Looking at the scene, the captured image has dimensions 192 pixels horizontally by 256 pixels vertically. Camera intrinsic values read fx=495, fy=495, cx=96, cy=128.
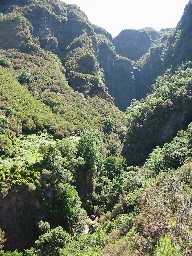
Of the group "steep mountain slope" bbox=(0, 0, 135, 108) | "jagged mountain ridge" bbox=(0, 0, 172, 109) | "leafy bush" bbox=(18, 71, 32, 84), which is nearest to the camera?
"leafy bush" bbox=(18, 71, 32, 84)

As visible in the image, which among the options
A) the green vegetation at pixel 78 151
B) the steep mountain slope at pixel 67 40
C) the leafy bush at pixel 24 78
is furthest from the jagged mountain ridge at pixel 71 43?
the leafy bush at pixel 24 78

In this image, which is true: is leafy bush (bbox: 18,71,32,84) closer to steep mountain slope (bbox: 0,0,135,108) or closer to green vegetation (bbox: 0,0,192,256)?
green vegetation (bbox: 0,0,192,256)

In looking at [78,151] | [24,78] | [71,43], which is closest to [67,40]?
[71,43]

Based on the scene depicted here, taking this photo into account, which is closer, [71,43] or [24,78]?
[24,78]

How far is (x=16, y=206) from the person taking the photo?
62562 millimetres

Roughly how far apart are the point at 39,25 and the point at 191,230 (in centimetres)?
10230

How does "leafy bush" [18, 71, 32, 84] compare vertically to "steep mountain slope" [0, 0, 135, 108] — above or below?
below

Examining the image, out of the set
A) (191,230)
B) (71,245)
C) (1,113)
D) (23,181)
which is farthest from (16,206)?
(191,230)

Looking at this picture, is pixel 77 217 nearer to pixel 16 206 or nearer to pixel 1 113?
pixel 16 206

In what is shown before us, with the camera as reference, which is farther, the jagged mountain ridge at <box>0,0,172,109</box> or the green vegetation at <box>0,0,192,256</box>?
the jagged mountain ridge at <box>0,0,172,109</box>

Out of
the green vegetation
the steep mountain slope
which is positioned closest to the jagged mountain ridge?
the steep mountain slope

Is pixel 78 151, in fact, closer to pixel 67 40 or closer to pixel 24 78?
pixel 24 78

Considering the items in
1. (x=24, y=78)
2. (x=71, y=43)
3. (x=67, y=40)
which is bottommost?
(x=24, y=78)

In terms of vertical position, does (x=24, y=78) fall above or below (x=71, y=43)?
below
